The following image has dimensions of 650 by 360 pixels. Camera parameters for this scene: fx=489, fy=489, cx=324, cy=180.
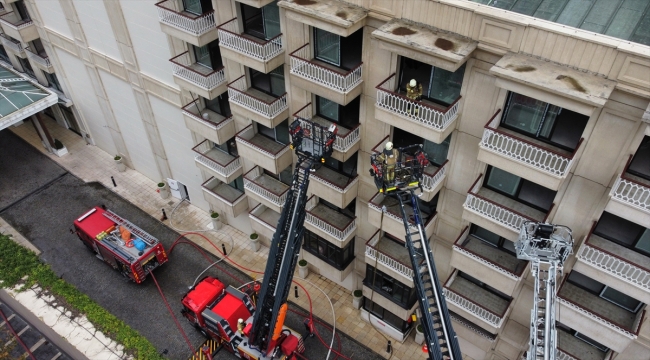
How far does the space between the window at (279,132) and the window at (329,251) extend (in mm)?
6284

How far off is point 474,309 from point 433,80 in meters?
12.0

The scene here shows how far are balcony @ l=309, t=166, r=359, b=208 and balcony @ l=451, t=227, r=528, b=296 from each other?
624 centimetres

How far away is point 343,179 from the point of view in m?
27.8

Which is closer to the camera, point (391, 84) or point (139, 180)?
point (391, 84)

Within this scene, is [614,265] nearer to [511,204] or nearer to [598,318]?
[598,318]

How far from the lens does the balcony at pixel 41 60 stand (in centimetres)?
4309

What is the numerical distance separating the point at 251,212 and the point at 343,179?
8.97 metres

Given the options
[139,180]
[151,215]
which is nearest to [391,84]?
[151,215]

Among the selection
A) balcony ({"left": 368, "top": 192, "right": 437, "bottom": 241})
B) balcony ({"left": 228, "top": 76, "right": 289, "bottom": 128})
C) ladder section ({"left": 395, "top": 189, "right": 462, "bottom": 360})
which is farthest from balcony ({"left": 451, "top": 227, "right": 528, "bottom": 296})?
balcony ({"left": 228, "top": 76, "right": 289, "bottom": 128})

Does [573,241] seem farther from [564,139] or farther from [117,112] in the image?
[117,112]

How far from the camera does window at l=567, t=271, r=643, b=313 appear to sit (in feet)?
71.4

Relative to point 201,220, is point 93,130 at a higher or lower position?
higher

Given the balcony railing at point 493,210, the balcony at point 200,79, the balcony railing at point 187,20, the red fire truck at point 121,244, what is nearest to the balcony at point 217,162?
the balcony at point 200,79

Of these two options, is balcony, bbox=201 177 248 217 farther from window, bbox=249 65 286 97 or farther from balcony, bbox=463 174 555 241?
balcony, bbox=463 174 555 241
